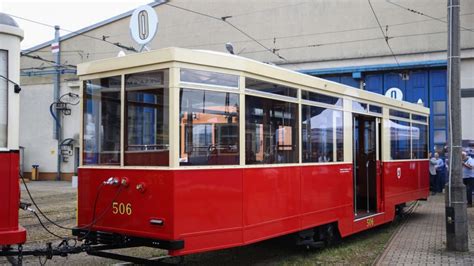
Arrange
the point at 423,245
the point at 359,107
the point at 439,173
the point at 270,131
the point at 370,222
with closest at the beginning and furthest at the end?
the point at 270,131 < the point at 423,245 < the point at 359,107 < the point at 370,222 < the point at 439,173

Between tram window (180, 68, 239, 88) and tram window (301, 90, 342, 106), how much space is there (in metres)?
1.51

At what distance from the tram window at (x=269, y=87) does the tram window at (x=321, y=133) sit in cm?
39

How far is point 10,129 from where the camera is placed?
4816 millimetres

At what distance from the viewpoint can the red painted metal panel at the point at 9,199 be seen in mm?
4695

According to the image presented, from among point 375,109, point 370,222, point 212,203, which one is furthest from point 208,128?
point 375,109

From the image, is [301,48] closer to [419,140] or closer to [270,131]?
[419,140]

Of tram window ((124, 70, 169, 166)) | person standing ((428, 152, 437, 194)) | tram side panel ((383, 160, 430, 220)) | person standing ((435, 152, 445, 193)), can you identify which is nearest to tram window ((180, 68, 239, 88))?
tram window ((124, 70, 169, 166))

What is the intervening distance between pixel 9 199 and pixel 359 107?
5.93 meters

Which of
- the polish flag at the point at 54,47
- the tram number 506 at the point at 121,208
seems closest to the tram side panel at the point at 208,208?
the tram number 506 at the point at 121,208

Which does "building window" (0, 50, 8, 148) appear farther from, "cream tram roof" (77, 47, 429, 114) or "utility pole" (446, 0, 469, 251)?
"utility pole" (446, 0, 469, 251)

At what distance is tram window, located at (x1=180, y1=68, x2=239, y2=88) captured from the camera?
545cm

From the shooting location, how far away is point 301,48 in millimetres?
22203

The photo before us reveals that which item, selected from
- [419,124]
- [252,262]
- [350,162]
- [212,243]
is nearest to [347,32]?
[419,124]

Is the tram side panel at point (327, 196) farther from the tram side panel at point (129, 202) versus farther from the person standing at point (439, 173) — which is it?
the person standing at point (439, 173)
